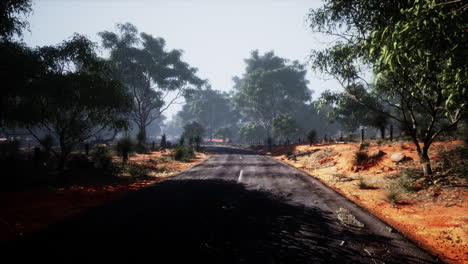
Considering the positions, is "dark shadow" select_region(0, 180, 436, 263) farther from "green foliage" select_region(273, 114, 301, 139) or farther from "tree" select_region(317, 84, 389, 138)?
"green foliage" select_region(273, 114, 301, 139)

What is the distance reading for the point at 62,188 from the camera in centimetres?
919

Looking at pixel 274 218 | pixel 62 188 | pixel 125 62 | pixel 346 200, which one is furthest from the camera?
pixel 125 62

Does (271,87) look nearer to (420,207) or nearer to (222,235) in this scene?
(420,207)

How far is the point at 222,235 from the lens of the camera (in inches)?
181

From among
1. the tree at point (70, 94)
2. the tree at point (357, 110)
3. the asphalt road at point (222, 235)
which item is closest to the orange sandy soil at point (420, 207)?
the asphalt road at point (222, 235)

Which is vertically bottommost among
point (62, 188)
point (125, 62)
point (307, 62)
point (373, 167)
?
point (62, 188)

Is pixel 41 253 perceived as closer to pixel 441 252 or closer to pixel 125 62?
pixel 441 252

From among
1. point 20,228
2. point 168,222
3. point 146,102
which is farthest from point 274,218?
point 146,102

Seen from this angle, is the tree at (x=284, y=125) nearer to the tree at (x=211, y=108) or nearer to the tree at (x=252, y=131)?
the tree at (x=252, y=131)

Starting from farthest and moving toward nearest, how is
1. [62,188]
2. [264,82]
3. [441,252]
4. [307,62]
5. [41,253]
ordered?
[264,82] < [307,62] < [62,188] < [441,252] < [41,253]

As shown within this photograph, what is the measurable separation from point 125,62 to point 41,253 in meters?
35.5

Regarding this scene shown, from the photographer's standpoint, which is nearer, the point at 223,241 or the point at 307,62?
the point at 223,241

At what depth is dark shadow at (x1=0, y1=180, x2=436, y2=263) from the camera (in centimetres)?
381

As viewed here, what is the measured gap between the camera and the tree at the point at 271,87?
173 ft
